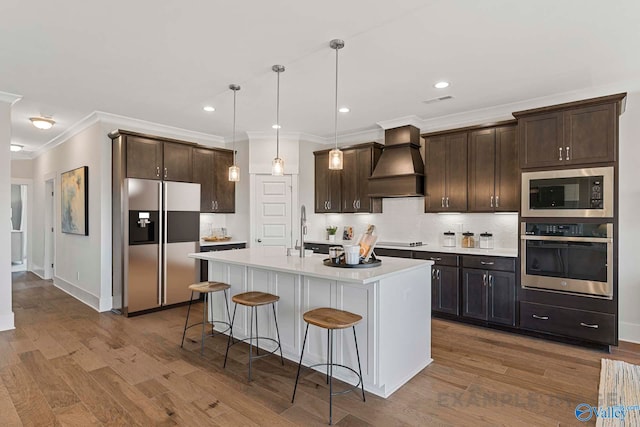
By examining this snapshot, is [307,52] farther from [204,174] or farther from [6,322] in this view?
[6,322]

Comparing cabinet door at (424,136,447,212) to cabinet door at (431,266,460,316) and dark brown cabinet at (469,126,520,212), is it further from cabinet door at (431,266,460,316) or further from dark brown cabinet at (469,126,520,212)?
cabinet door at (431,266,460,316)

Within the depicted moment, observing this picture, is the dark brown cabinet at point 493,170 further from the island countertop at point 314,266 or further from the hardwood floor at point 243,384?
the island countertop at point 314,266

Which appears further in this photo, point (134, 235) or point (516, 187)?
point (134, 235)

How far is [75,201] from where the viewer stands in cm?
541

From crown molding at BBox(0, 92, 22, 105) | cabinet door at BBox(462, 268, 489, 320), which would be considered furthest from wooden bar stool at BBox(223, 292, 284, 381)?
crown molding at BBox(0, 92, 22, 105)

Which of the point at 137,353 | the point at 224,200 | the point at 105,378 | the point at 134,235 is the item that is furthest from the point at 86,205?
the point at 105,378

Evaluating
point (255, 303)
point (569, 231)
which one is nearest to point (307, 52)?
point (255, 303)

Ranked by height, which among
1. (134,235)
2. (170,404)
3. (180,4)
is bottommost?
(170,404)

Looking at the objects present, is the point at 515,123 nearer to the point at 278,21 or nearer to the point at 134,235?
the point at 278,21

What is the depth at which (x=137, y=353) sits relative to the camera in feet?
11.2

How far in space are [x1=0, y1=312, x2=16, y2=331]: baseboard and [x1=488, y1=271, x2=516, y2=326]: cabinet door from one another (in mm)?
5595

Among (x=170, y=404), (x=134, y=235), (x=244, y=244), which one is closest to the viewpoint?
(x=170, y=404)

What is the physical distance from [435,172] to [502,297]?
6.03ft

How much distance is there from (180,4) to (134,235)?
327 centimetres
